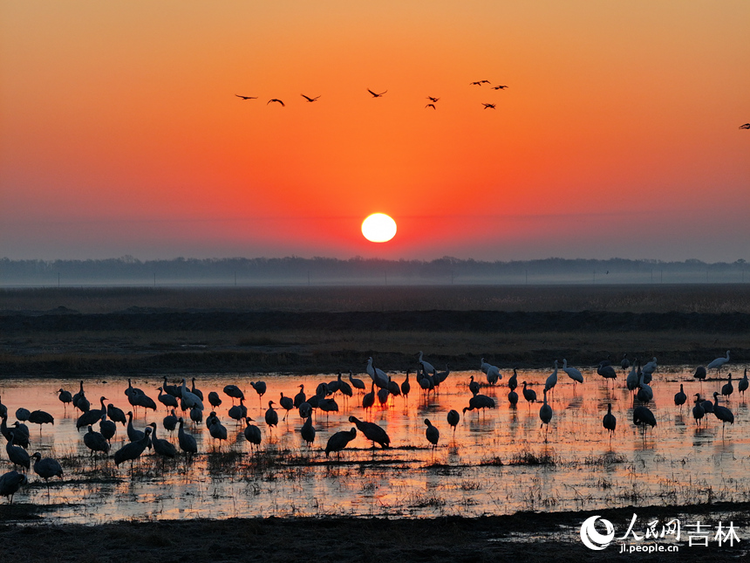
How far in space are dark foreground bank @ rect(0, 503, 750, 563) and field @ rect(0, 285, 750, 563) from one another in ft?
0.07

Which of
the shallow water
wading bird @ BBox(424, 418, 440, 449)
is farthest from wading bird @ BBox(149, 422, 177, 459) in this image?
wading bird @ BBox(424, 418, 440, 449)

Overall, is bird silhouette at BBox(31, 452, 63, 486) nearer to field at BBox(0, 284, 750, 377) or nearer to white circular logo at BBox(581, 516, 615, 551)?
white circular logo at BBox(581, 516, 615, 551)

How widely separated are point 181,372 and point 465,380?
9.65 metres

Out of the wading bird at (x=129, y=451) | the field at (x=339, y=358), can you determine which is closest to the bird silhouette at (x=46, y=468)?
the wading bird at (x=129, y=451)

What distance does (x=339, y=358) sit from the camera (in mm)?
32906

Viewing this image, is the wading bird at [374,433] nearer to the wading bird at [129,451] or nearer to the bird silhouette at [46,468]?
the wading bird at [129,451]

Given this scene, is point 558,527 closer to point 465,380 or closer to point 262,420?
point 262,420

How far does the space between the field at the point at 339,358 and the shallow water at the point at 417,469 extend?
95 cm

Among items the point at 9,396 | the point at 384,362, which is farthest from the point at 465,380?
the point at 9,396

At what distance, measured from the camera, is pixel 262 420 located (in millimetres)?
20516

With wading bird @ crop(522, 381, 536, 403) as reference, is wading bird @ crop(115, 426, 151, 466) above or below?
below

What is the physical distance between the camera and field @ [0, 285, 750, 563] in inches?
382

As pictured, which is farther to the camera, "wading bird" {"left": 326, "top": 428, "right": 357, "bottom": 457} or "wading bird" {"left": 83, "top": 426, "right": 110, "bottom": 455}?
"wading bird" {"left": 83, "top": 426, "right": 110, "bottom": 455}

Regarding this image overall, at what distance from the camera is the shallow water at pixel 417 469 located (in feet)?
39.8
